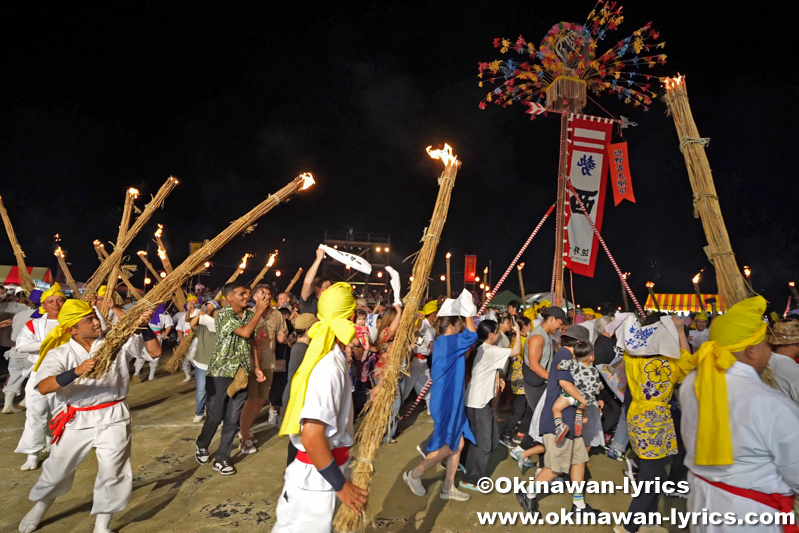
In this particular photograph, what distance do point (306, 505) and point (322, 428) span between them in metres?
0.50

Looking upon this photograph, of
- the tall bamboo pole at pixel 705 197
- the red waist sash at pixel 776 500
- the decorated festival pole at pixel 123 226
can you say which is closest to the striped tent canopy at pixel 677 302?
Answer: the tall bamboo pole at pixel 705 197

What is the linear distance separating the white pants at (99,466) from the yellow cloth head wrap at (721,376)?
436 cm

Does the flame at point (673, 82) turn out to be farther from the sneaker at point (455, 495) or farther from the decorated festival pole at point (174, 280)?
the sneaker at point (455, 495)

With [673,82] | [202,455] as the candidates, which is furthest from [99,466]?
[673,82]

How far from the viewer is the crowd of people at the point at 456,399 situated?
7.66ft

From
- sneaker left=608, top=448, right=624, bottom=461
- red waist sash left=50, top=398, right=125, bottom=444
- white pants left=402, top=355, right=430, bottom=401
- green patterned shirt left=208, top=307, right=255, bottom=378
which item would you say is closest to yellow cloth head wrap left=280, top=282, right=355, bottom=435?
red waist sash left=50, top=398, right=125, bottom=444

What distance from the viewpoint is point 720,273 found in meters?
3.80

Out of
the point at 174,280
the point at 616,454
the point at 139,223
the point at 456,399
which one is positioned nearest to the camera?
the point at 456,399

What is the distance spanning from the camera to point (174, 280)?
15.2ft

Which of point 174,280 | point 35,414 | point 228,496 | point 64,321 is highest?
point 174,280

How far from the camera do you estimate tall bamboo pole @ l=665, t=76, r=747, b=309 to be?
146 inches

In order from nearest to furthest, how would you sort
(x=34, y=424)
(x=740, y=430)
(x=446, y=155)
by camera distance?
(x=740, y=430) < (x=446, y=155) < (x=34, y=424)

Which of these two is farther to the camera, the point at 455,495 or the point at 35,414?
the point at 35,414

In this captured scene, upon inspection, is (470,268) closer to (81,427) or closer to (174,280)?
(174,280)
